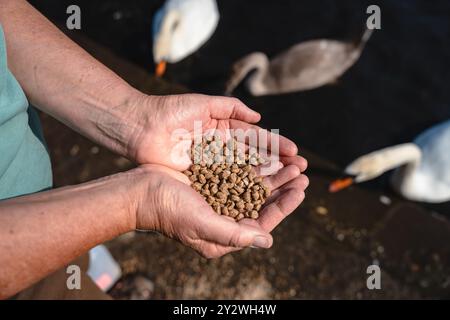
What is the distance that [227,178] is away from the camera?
320cm

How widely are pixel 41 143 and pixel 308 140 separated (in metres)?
4.22

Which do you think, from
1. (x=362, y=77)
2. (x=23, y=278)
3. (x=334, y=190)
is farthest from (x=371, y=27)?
(x=23, y=278)

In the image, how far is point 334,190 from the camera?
17.0ft

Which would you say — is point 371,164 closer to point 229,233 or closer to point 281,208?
point 281,208

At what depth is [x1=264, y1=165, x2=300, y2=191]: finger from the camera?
9.50 feet

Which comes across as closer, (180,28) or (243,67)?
(243,67)

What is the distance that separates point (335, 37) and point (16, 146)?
20.5 ft

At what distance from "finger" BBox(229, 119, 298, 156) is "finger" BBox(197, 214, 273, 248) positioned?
0.69 metres

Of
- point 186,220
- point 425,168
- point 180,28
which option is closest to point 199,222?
point 186,220

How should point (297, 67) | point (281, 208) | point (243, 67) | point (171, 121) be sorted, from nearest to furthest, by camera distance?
1. point (281, 208)
2. point (171, 121)
3. point (243, 67)
4. point (297, 67)

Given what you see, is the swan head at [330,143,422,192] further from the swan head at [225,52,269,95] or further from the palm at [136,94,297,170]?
the palm at [136,94,297,170]

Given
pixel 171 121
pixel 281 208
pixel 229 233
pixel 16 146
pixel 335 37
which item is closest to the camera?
pixel 16 146

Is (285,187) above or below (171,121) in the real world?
below
